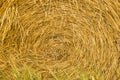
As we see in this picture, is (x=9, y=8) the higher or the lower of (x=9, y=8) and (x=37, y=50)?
the higher

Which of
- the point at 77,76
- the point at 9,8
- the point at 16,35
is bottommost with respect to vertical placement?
the point at 77,76

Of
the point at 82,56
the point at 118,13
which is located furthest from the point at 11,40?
the point at 118,13

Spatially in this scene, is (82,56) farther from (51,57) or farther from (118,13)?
(118,13)

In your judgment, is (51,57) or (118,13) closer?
(118,13)

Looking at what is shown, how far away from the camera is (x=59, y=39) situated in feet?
7.68

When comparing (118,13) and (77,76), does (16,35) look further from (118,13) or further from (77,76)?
(118,13)

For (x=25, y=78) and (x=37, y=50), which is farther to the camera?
(x=37, y=50)

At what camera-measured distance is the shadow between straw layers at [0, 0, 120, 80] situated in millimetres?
2221

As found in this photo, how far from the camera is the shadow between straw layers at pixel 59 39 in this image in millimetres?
2221

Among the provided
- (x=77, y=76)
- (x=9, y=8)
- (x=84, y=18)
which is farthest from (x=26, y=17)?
(x=77, y=76)

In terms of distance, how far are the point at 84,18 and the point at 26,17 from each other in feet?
1.44

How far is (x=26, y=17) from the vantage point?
7.52 feet

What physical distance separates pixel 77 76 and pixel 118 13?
0.55 m

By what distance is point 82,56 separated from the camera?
2.30 m
